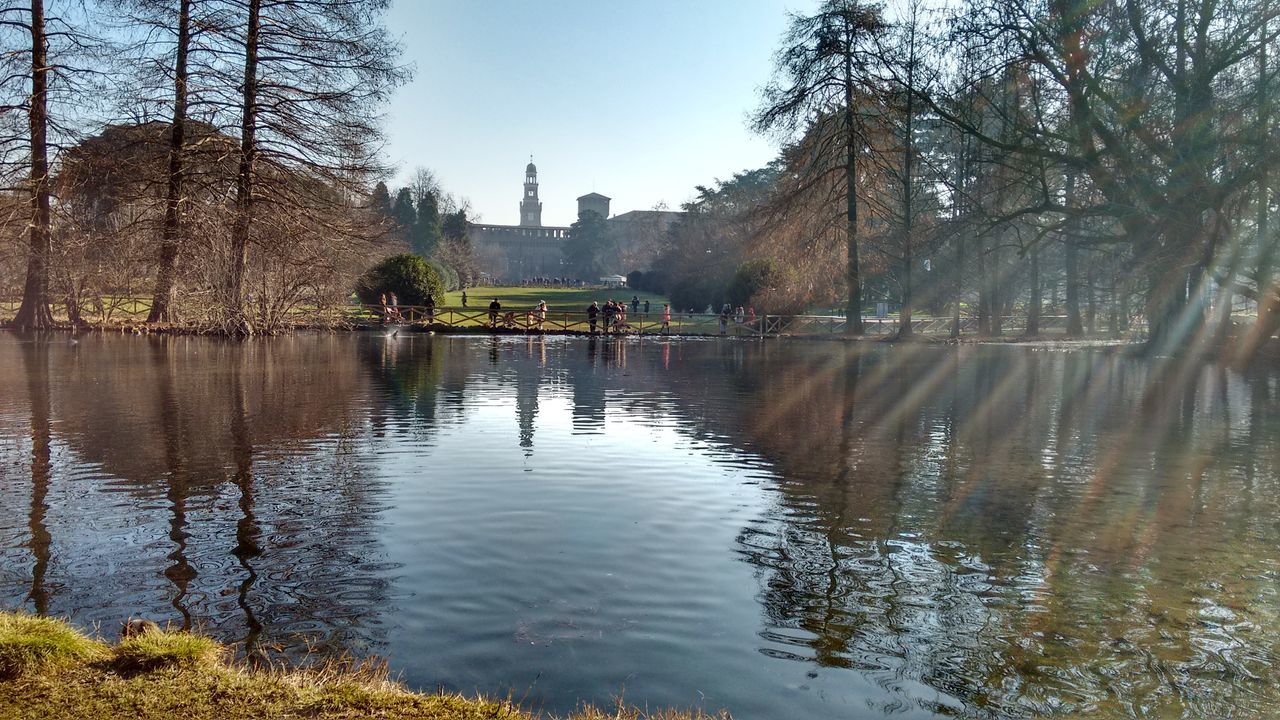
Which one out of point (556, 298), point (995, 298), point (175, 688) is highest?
point (556, 298)

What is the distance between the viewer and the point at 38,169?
1271 inches

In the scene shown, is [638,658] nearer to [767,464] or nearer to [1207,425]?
[767,464]

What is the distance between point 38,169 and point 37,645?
3351cm

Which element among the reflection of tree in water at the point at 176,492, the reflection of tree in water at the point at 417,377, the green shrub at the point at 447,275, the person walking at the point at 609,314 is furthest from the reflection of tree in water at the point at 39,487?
the green shrub at the point at 447,275

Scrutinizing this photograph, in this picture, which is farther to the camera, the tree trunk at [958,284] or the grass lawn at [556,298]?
the grass lawn at [556,298]

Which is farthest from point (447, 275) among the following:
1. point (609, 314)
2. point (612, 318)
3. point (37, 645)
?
point (37, 645)

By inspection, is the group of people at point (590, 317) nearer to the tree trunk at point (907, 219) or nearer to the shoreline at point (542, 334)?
the shoreline at point (542, 334)

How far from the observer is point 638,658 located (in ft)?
17.1

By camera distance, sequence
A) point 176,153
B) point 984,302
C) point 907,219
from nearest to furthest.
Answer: point 176,153
point 907,219
point 984,302

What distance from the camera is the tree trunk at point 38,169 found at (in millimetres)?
31766

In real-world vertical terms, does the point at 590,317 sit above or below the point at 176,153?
below

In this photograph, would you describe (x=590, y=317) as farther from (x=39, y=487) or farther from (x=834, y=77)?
(x=39, y=487)

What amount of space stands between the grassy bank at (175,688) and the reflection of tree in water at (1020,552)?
70.3 inches

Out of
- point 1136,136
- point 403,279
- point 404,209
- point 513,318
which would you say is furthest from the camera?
point 404,209
